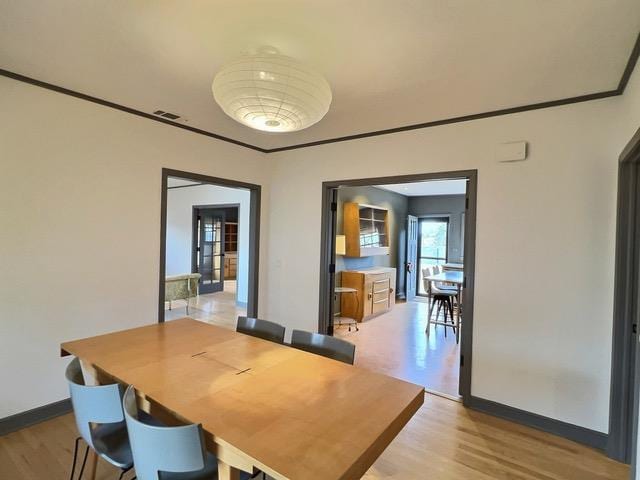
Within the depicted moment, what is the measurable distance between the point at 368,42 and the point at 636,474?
2673 millimetres

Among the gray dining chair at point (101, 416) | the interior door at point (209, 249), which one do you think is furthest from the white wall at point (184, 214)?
the gray dining chair at point (101, 416)

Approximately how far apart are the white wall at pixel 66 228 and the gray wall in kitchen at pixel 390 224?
11.0 ft

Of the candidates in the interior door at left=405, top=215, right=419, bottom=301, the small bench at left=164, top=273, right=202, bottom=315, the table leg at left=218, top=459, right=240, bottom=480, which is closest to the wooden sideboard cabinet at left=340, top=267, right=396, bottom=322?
the interior door at left=405, top=215, right=419, bottom=301

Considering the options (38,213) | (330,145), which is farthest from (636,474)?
(38,213)

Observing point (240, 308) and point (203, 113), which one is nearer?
point (203, 113)

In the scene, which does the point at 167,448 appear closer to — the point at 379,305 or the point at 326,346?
the point at 326,346

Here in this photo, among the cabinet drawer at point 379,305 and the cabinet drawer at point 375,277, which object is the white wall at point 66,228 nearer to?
the cabinet drawer at point 375,277

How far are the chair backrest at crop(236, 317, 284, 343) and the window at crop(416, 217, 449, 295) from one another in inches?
254

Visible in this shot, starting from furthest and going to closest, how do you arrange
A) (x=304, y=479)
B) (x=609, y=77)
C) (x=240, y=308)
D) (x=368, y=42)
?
1. (x=240, y=308)
2. (x=609, y=77)
3. (x=368, y=42)
4. (x=304, y=479)

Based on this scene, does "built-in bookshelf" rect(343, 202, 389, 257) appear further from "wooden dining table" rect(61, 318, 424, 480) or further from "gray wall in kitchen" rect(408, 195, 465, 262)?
"wooden dining table" rect(61, 318, 424, 480)

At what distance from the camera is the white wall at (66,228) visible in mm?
2383

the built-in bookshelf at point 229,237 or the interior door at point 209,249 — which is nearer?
the interior door at point 209,249

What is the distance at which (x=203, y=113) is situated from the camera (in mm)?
3053

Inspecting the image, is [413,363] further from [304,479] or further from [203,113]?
[203,113]
